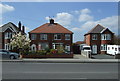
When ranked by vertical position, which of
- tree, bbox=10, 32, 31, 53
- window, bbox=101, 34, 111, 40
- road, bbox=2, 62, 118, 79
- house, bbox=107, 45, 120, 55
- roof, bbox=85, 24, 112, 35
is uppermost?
roof, bbox=85, 24, 112, 35

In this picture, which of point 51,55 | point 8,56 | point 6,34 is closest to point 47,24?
point 6,34

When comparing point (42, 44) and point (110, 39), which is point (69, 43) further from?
point (110, 39)

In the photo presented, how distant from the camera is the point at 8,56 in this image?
2967 centimetres

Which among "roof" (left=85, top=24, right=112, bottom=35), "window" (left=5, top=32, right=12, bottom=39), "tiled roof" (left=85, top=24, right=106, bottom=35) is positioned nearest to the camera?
"window" (left=5, top=32, right=12, bottom=39)

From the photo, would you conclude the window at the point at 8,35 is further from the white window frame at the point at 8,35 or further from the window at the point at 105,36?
the window at the point at 105,36

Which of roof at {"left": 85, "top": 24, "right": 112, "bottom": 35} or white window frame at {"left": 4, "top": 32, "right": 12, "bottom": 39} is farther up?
roof at {"left": 85, "top": 24, "right": 112, "bottom": 35}

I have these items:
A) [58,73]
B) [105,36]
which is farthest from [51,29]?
[58,73]

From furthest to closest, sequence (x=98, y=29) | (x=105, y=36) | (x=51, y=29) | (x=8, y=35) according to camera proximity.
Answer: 1. (x=98, y=29)
2. (x=51, y=29)
3. (x=105, y=36)
4. (x=8, y=35)

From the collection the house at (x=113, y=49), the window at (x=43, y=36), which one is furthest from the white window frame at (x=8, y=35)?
the house at (x=113, y=49)

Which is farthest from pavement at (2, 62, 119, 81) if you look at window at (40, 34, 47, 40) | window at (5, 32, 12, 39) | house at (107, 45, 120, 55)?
window at (40, 34, 47, 40)

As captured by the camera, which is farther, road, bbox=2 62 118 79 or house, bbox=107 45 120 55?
house, bbox=107 45 120 55

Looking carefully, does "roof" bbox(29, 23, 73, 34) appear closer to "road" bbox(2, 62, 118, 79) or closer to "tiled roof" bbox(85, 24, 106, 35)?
"tiled roof" bbox(85, 24, 106, 35)

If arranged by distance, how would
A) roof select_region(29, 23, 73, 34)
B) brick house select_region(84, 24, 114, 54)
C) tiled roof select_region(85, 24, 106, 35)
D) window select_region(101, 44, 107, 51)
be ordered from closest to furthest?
window select_region(101, 44, 107, 51) → brick house select_region(84, 24, 114, 54) → roof select_region(29, 23, 73, 34) → tiled roof select_region(85, 24, 106, 35)

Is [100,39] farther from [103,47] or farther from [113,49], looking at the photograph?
[113,49]
